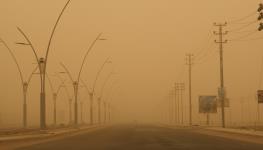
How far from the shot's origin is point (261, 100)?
6209 cm

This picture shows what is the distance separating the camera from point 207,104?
119000 mm

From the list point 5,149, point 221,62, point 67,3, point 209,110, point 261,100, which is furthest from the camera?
point 209,110

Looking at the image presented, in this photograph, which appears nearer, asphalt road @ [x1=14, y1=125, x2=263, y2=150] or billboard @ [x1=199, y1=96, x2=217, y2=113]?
asphalt road @ [x1=14, y1=125, x2=263, y2=150]

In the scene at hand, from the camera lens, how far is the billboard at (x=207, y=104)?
11844 cm

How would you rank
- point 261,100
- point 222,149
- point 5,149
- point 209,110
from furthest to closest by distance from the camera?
point 209,110
point 261,100
point 5,149
point 222,149

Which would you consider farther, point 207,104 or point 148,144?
point 207,104

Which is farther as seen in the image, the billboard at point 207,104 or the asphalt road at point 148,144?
the billboard at point 207,104

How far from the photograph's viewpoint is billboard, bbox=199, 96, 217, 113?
118438mm

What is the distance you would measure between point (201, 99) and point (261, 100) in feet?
190

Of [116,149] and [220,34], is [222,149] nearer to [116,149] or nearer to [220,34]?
[116,149]

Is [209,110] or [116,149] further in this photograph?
[209,110]

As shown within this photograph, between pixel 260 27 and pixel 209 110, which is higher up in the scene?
pixel 260 27

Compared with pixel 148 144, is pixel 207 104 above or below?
above

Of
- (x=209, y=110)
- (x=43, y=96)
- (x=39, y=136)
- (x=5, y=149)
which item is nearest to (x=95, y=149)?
(x=5, y=149)
